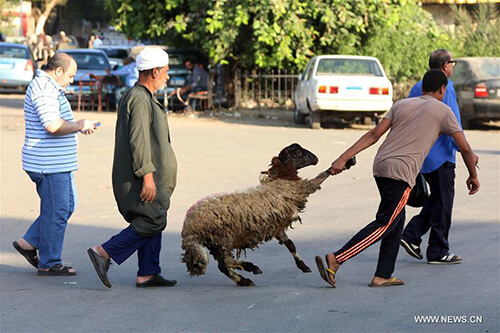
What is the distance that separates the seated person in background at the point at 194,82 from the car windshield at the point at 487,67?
756cm

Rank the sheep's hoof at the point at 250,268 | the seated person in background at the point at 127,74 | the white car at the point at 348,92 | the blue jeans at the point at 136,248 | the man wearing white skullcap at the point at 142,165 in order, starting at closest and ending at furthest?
the man wearing white skullcap at the point at 142,165 < the blue jeans at the point at 136,248 < the sheep's hoof at the point at 250,268 < the white car at the point at 348,92 < the seated person in background at the point at 127,74

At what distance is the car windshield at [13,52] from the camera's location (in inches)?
1217

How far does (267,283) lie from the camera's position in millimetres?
6977

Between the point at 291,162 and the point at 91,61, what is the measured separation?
21797 mm

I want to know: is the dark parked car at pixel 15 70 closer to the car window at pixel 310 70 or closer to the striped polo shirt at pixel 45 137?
the car window at pixel 310 70

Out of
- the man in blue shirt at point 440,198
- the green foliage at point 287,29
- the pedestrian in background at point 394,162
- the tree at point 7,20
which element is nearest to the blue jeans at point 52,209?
the pedestrian in background at point 394,162

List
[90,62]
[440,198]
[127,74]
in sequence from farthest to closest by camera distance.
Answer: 1. [90,62]
2. [127,74]
3. [440,198]

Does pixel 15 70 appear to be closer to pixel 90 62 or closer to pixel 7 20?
pixel 90 62

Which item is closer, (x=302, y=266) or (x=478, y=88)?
(x=302, y=266)

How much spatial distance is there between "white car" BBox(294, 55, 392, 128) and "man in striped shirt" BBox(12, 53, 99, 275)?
12840mm

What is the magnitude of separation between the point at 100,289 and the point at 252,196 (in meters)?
1.40

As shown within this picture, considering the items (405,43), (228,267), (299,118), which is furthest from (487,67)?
(228,267)

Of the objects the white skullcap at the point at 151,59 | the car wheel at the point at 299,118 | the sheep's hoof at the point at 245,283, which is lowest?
the car wheel at the point at 299,118

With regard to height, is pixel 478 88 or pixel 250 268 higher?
pixel 250 268
